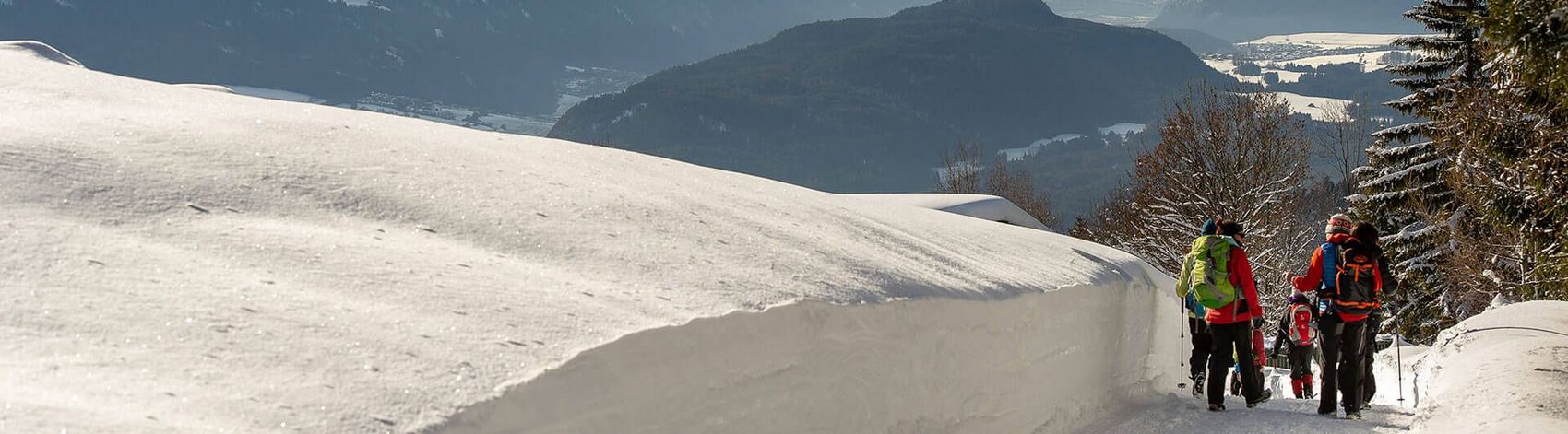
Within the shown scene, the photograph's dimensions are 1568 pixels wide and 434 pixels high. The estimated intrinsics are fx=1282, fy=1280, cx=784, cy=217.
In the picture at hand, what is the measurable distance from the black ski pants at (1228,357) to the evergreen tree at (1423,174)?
2353cm

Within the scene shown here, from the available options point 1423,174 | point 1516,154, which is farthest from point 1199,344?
point 1423,174

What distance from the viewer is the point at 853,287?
18.7ft

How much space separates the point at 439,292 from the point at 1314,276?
6.73 m

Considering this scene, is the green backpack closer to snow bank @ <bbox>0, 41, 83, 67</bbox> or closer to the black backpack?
the black backpack

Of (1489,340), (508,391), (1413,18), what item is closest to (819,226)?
(508,391)

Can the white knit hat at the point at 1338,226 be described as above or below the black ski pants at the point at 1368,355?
above

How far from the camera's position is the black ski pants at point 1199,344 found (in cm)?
968

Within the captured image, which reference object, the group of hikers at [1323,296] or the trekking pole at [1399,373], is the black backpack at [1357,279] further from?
the trekking pole at [1399,373]

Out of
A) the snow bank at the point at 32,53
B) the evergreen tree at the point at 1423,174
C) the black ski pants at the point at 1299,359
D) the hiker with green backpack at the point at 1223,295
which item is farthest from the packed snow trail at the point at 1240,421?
the evergreen tree at the point at 1423,174

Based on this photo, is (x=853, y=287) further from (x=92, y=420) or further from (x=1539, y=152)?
(x=1539, y=152)

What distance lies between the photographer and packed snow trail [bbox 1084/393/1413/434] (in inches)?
328

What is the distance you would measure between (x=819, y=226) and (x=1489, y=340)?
636 cm

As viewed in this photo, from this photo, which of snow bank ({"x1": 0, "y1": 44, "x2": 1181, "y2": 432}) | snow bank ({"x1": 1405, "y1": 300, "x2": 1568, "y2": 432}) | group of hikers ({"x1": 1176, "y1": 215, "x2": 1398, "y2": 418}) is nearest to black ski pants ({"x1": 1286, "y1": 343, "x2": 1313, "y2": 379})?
snow bank ({"x1": 1405, "y1": 300, "x2": 1568, "y2": 432})

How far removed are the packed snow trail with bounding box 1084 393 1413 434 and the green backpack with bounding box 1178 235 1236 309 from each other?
2.65 ft
